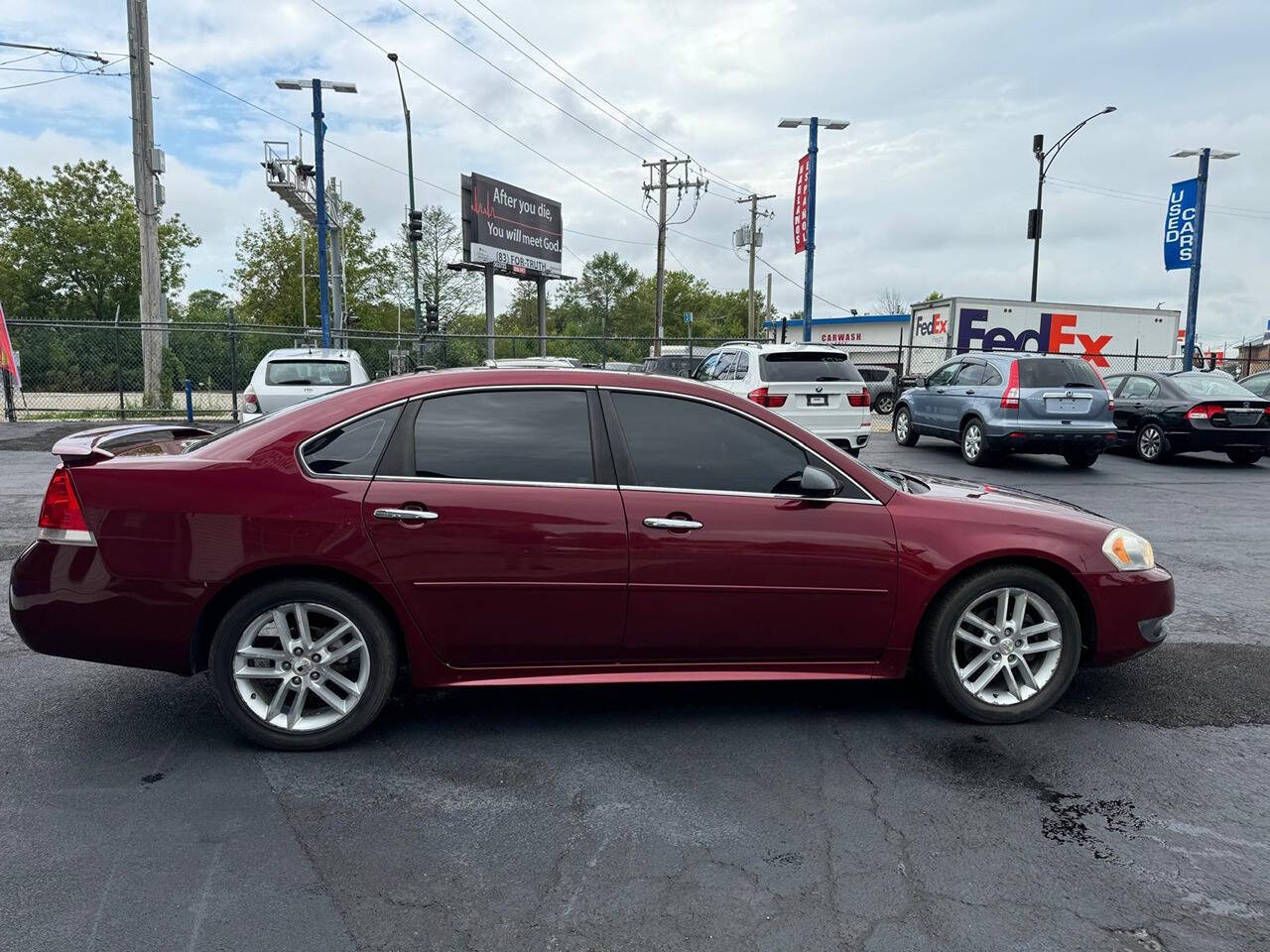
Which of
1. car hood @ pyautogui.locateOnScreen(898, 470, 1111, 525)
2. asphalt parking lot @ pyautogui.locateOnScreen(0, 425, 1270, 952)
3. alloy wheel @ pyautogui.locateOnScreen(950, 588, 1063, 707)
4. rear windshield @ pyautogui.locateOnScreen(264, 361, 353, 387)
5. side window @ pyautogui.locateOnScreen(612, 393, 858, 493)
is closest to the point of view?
asphalt parking lot @ pyautogui.locateOnScreen(0, 425, 1270, 952)

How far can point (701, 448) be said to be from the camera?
371cm

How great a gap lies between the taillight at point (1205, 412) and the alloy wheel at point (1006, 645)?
38.6ft

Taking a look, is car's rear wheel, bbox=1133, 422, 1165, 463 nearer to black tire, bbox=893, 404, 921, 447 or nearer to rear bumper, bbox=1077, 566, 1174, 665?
black tire, bbox=893, 404, 921, 447

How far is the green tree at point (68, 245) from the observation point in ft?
153

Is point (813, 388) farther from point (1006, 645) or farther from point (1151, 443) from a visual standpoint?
point (1006, 645)

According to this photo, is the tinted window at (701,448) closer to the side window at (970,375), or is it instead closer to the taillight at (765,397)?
the taillight at (765,397)

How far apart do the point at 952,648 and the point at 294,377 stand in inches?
408

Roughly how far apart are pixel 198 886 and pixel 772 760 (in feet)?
6.64

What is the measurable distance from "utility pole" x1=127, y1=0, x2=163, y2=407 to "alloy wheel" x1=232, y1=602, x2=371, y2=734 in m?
19.0

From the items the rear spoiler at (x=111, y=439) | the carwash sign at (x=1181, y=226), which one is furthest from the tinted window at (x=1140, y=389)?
the rear spoiler at (x=111, y=439)

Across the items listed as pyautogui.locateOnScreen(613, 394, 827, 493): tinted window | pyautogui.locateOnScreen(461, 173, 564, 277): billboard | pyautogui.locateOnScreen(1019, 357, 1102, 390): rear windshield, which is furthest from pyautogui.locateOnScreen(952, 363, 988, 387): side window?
pyautogui.locateOnScreen(461, 173, 564, 277): billboard

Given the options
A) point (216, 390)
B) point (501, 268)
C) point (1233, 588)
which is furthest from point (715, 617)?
point (501, 268)

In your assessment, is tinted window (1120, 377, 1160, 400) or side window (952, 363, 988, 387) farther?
tinted window (1120, 377, 1160, 400)

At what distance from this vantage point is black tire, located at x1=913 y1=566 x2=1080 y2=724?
373 cm
